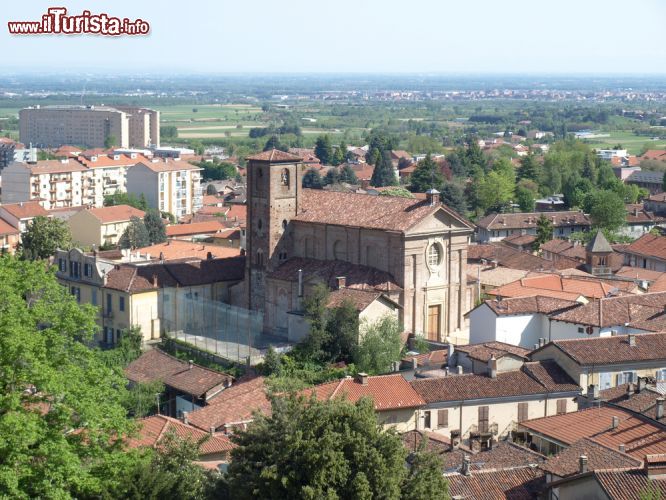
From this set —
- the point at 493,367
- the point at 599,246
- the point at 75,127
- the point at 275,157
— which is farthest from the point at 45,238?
the point at 75,127

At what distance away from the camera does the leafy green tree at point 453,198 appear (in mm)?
80625

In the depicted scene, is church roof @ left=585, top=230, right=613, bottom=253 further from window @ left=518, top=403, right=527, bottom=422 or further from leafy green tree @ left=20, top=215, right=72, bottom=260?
window @ left=518, top=403, right=527, bottom=422

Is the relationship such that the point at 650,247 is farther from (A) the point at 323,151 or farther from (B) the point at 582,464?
(A) the point at 323,151

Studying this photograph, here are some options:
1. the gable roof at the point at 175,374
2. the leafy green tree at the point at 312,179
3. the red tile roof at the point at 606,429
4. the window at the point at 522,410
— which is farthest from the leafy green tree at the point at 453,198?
the red tile roof at the point at 606,429

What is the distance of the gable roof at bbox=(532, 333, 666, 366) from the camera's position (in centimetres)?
3475

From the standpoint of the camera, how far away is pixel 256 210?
156 ft

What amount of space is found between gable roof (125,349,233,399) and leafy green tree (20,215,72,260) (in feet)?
68.8

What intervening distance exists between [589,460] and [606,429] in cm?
381

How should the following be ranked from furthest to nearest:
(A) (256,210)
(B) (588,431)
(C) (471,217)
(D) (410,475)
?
(C) (471,217) → (A) (256,210) → (B) (588,431) → (D) (410,475)

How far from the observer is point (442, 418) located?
108 ft

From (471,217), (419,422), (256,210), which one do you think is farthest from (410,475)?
(471,217)

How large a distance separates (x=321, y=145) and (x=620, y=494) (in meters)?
112

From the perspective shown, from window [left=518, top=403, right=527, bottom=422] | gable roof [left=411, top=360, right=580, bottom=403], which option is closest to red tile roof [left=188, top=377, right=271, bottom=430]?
gable roof [left=411, top=360, right=580, bottom=403]

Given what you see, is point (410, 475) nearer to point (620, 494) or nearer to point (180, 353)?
point (620, 494)
